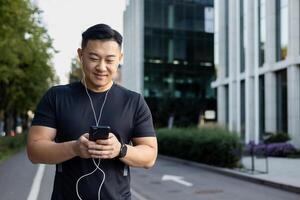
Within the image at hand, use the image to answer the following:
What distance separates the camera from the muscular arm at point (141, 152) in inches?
98.2

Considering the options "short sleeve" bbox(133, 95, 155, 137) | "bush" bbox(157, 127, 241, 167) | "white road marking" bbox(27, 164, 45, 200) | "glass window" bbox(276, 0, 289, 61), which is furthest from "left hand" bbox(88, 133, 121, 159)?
"glass window" bbox(276, 0, 289, 61)

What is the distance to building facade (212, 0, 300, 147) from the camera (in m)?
31.0

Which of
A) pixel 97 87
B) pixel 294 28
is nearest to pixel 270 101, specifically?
pixel 294 28

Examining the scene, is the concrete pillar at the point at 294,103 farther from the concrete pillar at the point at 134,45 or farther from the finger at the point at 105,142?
the concrete pillar at the point at 134,45

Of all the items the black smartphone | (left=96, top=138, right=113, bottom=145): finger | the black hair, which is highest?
the black hair

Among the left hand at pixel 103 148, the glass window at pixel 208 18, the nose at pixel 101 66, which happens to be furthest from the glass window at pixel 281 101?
the left hand at pixel 103 148

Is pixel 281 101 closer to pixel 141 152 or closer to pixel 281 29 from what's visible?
pixel 281 29

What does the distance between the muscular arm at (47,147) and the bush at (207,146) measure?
55.6 feet

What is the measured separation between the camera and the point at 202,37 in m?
64.6

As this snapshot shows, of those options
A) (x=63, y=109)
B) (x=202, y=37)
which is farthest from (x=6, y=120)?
(x=63, y=109)

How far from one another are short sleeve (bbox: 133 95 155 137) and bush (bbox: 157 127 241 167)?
1671 cm

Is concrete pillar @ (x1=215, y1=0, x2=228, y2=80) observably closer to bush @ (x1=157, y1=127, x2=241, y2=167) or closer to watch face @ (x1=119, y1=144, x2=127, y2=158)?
bush @ (x1=157, y1=127, x2=241, y2=167)

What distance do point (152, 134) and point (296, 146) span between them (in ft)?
93.3

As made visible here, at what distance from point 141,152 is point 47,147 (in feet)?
1.51
